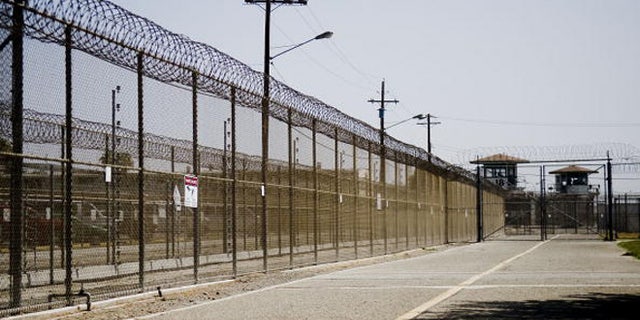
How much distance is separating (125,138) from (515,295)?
8.56 meters

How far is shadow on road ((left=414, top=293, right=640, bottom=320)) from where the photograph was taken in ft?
38.0

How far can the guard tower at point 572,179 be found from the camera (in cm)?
10075

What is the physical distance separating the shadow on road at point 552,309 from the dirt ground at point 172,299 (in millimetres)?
3815

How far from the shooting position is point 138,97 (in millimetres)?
14648

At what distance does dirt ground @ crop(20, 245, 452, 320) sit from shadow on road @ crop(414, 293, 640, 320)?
3.82m

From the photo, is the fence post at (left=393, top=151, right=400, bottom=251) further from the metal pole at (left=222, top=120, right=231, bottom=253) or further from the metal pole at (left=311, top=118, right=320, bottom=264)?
the metal pole at (left=222, top=120, right=231, bottom=253)

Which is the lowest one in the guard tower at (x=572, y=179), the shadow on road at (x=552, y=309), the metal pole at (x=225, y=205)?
the shadow on road at (x=552, y=309)

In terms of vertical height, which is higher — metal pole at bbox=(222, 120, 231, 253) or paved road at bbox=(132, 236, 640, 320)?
metal pole at bbox=(222, 120, 231, 253)

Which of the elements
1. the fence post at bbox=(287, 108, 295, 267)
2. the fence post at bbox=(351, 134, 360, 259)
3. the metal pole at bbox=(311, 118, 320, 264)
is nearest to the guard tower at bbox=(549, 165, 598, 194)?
the fence post at bbox=(351, 134, 360, 259)

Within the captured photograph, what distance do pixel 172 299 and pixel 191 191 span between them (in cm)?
240

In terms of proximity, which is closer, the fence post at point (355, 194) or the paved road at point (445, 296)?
the paved road at point (445, 296)

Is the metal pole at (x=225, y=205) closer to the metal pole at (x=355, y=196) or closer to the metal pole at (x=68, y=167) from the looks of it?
the metal pole at (x=68, y=167)

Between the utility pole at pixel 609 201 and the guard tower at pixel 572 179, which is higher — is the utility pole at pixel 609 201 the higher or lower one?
the lower one

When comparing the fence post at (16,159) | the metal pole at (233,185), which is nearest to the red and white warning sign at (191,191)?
the metal pole at (233,185)
